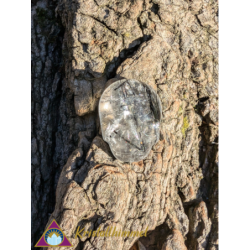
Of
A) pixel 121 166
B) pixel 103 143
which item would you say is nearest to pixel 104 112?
pixel 103 143

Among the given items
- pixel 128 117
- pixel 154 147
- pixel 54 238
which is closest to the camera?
pixel 54 238

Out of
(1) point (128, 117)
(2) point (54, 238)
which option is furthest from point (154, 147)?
(2) point (54, 238)

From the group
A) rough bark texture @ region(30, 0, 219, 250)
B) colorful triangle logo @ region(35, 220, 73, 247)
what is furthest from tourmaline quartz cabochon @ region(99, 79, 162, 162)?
colorful triangle logo @ region(35, 220, 73, 247)

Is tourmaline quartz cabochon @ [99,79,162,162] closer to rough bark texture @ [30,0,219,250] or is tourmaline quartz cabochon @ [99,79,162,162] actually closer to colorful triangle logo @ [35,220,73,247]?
rough bark texture @ [30,0,219,250]

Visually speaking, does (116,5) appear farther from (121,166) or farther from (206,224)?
(206,224)

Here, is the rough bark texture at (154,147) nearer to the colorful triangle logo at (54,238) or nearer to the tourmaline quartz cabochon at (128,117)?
the colorful triangle logo at (54,238)

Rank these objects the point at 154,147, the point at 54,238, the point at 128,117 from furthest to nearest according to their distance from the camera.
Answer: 1. the point at 154,147
2. the point at 128,117
3. the point at 54,238

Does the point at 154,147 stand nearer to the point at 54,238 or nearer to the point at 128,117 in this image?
the point at 128,117
